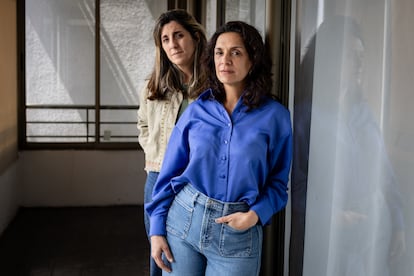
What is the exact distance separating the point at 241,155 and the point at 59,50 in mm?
3998

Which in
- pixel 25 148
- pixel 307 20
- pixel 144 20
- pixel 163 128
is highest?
pixel 144 20

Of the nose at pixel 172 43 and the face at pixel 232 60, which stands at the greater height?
the nose at pixel 172 43

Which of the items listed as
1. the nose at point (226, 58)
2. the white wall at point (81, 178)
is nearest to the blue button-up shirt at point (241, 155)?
the nose at point (226, 58)

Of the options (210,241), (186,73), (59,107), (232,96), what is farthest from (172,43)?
(59,107)

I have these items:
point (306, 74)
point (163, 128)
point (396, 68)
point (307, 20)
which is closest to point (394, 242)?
point (396, 68)

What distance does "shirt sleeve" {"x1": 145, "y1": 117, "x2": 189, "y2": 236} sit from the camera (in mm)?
1464

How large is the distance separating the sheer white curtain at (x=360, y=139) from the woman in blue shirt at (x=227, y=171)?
0.16 m

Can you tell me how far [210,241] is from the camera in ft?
4.41

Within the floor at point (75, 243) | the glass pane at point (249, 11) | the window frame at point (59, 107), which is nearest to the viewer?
the glass pane at point (249, 11)

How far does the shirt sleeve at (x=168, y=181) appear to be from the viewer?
57.6 inches

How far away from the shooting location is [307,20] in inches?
64.4

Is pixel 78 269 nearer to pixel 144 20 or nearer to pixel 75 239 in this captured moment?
pixel 75 239

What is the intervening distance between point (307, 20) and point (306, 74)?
169 millimetres

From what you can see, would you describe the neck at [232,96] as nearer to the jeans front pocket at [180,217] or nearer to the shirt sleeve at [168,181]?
the shirt sleeve at [168,181]
